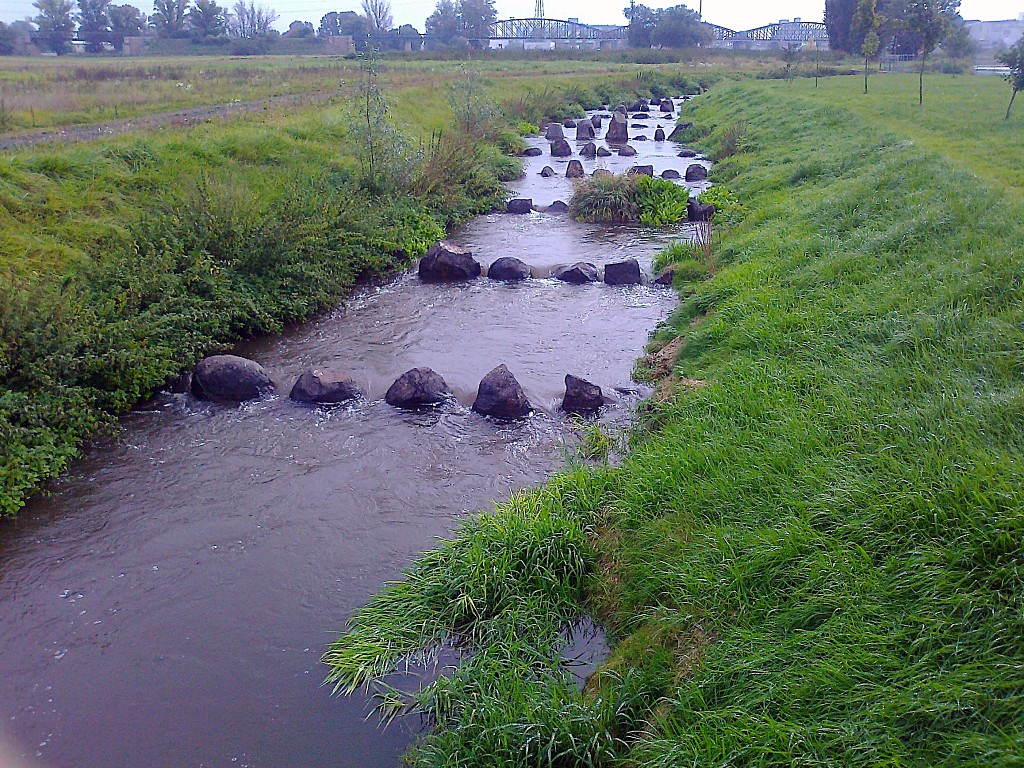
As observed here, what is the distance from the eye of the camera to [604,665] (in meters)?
5.33

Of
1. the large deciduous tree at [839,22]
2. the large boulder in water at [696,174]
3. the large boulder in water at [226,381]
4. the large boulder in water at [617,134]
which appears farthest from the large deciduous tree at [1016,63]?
the large deciduous tree at [839,22]

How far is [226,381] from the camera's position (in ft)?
32.5

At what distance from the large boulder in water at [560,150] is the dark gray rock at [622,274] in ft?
57.0

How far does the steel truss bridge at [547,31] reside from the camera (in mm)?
111556

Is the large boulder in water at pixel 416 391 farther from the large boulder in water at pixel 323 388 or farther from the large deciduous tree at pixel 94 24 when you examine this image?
the large deciduous tree at pixel 94 24

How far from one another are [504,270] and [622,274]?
222cm

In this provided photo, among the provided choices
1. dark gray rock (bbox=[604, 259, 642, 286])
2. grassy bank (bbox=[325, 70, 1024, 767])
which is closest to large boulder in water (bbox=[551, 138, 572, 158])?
dark gray rock (bbox=[604, 259, 642, 286])

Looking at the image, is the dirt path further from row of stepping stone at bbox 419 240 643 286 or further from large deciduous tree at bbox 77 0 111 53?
large deciduous tree at bbox 77 0 111 53

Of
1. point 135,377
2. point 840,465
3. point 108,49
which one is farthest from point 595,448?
point 108,49

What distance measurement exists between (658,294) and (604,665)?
9.59 metres

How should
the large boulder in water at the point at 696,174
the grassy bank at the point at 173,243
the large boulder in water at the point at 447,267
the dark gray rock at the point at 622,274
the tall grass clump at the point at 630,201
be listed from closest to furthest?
1. the grassy bank at the point at 173,243
2. the dark gray rock at the point at 622,274
3. the large boulder in water at the point at 447,267
4. the tall grass clump at the point at 630,201
5. the large boulder in water at the point at 696,174

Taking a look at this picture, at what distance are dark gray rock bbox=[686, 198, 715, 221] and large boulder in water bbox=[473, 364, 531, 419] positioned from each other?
11.2 metres

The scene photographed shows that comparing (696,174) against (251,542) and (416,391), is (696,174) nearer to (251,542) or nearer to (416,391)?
(416,391)

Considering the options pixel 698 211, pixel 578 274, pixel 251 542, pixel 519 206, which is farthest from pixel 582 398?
pixel 519 206
